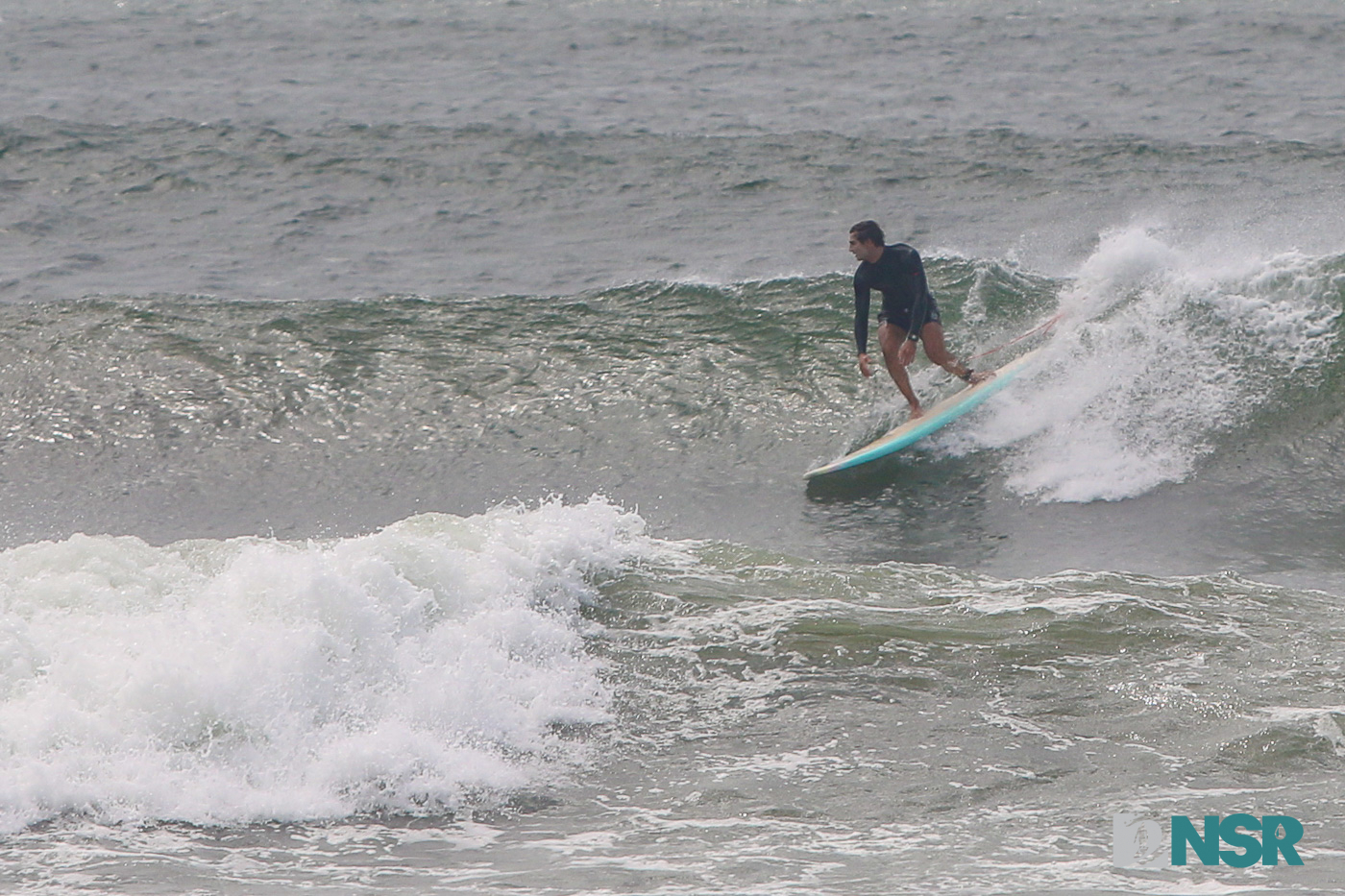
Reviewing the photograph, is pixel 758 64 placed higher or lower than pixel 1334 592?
higher

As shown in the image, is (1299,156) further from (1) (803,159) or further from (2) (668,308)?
(2) (668,308)

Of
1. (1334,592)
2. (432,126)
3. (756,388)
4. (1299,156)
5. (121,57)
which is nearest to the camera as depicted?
(1334,592)

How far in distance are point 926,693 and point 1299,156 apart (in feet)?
49.2

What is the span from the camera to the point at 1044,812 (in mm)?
5578

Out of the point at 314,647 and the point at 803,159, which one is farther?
the point at 803,159

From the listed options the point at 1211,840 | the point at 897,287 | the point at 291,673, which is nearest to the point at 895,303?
the point at 897,287

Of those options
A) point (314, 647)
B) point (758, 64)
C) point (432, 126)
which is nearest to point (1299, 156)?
point (758, 64)

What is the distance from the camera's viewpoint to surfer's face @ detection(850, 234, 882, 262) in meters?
10.1

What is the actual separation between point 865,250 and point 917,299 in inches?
20.4

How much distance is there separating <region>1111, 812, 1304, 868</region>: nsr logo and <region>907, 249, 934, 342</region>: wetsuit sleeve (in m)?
5.27

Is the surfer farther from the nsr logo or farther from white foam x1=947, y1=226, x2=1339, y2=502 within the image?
the nsr logo

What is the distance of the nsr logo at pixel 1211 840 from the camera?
5.12 m

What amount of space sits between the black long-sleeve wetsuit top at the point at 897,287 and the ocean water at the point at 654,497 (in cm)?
90

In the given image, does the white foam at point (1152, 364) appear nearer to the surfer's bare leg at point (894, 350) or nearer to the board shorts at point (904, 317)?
the surfer's bare leg at point (894, 350)
